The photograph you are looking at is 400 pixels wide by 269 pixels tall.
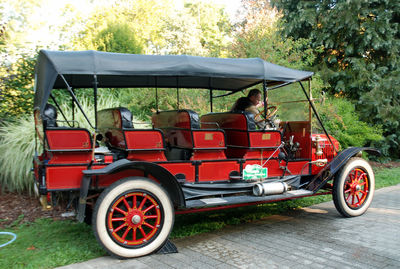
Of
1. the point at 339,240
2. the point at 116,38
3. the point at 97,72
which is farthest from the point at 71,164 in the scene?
the point at 116,38

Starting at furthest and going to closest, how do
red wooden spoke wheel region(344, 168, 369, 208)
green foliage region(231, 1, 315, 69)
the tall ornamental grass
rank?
green foliage region(231, 1, 315, 69) → the tall ornamental grass → red wooden spoke wheel region(344, 168, 369, 208)

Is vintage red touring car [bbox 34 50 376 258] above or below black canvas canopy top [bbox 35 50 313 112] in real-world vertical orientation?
below

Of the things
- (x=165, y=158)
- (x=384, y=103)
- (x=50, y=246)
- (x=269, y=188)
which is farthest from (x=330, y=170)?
(x=384, y=103)

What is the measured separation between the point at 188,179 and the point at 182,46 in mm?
19935

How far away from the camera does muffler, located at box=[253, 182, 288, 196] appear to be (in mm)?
4414

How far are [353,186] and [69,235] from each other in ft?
13.5

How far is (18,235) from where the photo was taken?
4402 mm

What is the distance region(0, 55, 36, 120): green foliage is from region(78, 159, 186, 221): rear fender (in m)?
4.07

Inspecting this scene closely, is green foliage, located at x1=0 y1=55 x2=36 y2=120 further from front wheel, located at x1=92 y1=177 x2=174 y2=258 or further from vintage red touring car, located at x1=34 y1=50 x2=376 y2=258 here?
front wheel, located at x1=92 y1=177 x2=174 y2=258

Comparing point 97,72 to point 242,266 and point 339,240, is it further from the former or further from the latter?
point 339,240

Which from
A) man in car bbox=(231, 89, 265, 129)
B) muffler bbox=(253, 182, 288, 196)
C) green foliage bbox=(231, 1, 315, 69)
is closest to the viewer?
muffler bbox=(253, 182, 288, 196)

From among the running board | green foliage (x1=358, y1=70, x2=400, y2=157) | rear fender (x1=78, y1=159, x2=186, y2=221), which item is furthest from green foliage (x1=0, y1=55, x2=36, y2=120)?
green foliage (x1=358, y1=70, x2=400, y2=157)

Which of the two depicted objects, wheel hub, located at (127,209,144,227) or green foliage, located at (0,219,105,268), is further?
wheel hub, located at (127,209,144,227)

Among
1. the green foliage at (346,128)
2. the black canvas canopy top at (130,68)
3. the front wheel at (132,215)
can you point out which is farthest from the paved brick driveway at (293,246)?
the green foliage at (346,128)
